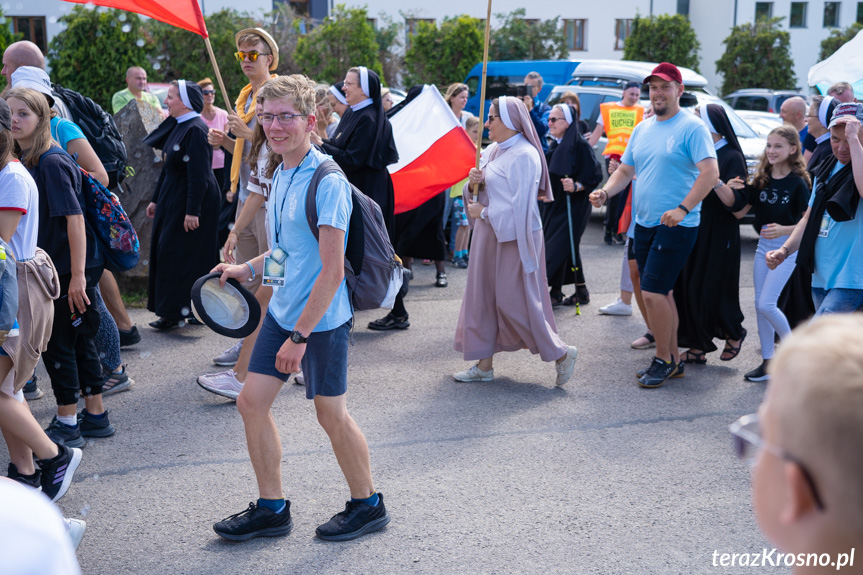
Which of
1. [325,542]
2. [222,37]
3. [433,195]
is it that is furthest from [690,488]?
[222,37]

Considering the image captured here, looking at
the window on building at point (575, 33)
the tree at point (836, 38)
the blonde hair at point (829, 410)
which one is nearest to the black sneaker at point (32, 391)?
the blonde hair at point (829, 410)

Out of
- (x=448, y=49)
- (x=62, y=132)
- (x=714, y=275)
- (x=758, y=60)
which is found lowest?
(x=714, y=275)

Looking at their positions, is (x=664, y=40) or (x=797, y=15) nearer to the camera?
(x=664, y=40)

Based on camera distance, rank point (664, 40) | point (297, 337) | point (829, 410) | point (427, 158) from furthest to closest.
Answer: point (664, 40) → point (427, 158) → point (297, 337) → point (829, 410)

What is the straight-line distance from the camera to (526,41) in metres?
33.8

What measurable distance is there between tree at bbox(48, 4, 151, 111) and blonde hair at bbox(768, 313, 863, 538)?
17.8 meters

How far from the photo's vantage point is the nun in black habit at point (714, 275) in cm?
622

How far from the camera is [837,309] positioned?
4.59 metres

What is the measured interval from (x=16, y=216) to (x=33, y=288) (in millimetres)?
346

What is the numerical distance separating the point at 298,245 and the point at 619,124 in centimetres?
879

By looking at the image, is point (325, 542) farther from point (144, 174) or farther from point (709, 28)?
point (709, 28)

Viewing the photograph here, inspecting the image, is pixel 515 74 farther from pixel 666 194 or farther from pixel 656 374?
pixel 656 374

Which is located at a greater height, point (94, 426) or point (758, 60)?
point (758, 60)

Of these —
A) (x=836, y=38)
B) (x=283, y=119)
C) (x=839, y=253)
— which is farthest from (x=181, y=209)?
(x=836, y=38)
